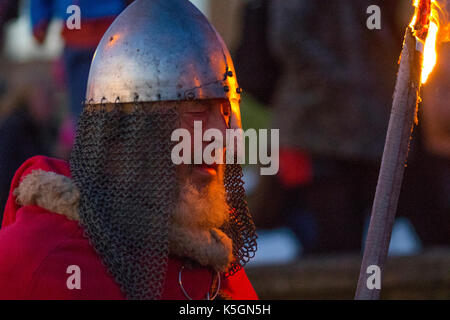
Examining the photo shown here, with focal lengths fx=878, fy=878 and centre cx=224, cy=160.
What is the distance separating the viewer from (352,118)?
6.21 metres

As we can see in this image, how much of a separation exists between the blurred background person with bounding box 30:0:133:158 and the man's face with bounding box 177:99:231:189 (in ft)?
6.18

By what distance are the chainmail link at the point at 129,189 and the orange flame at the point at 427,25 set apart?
0.99 meters

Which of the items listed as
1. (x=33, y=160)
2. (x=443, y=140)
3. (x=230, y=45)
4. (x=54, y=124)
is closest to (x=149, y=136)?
(x=33, y=160)

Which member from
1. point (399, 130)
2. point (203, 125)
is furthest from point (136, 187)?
point (399, 130)

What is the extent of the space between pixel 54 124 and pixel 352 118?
117 inches

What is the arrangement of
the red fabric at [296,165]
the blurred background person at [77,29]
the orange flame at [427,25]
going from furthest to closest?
the red fabric at [296,165] → the blurred background person at [77,29] → the orange flame at [427,25]

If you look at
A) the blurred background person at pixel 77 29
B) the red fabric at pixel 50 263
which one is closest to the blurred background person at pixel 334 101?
the blurred background person at pixel 77 29

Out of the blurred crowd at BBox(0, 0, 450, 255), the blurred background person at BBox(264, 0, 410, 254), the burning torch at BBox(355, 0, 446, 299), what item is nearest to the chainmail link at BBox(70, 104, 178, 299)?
the burning torch at BBox(355, 0, 446, 299)

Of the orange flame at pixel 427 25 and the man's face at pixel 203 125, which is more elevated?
the orange flame at pixel 427 25

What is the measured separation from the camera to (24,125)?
636 cm

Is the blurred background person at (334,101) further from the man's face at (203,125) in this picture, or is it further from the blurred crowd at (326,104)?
the man's face at (203,125)

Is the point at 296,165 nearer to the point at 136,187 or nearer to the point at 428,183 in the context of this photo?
the point at 428,183

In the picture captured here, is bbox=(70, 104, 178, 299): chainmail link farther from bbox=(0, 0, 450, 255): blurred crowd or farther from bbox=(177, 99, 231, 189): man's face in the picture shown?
bbox=(0, 0, 450, 255): blurred crowd

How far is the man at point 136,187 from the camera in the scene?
3.18m
